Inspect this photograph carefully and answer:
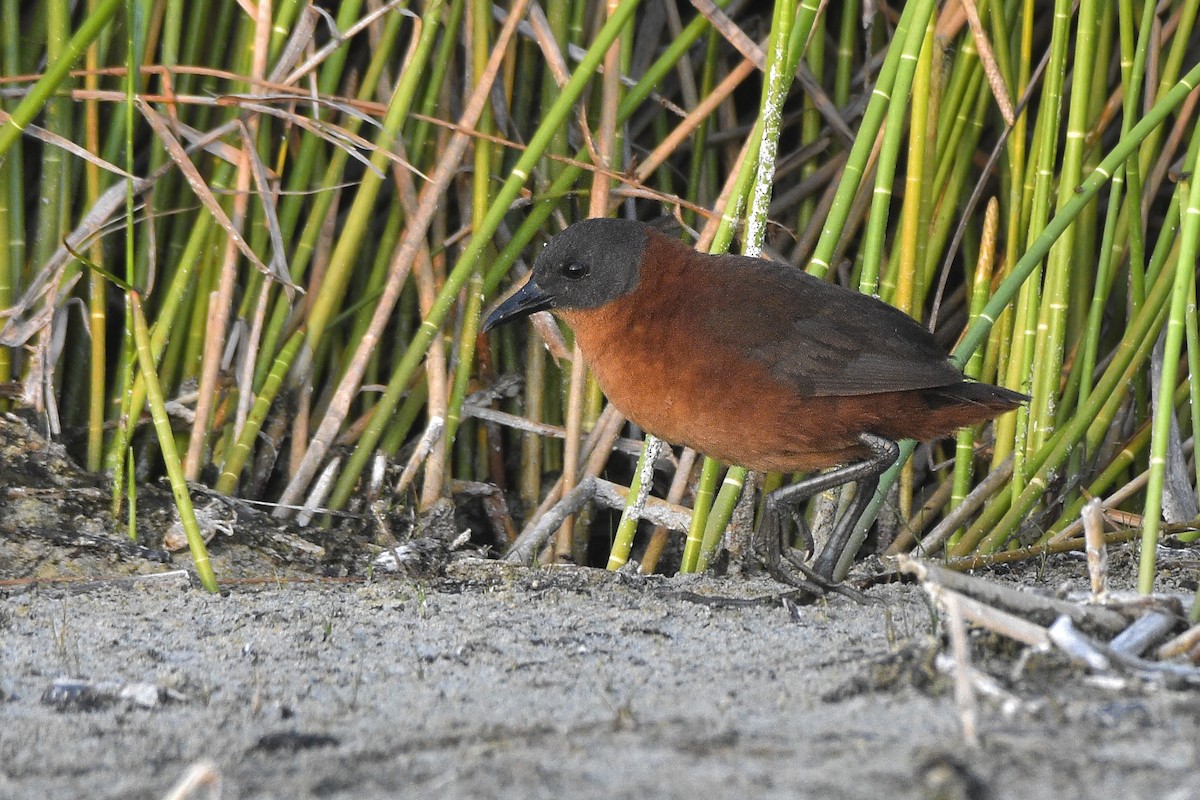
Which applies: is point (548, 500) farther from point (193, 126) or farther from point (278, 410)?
point (193, 126)

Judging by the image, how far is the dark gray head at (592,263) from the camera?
2959 millimetres

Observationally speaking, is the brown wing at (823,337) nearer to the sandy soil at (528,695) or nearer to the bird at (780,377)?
the bird at (780,377)

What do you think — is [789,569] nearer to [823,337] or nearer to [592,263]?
[823,337]

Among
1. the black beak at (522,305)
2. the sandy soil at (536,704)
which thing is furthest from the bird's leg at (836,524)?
the black beak at (522,305)

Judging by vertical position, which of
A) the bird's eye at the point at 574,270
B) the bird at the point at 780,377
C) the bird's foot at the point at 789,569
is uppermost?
the bird's eye at the point at 574,270

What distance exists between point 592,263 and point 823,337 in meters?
0.57

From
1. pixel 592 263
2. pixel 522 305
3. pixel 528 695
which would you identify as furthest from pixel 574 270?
→ pixel 528 695

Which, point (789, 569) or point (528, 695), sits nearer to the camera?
point (528, 695)

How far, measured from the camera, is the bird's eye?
2967mm

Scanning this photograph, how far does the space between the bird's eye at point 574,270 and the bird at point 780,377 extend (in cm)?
9

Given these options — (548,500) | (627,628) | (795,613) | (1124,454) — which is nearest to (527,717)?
(627,628)

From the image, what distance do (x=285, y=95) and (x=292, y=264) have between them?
436 mm

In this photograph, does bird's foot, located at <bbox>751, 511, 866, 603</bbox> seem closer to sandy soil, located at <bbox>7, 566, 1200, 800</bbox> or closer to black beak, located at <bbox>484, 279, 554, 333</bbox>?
sandy soil, located at <bbox>7, 566, 1200, 800</bbox>

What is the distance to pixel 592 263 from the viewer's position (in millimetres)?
2969
